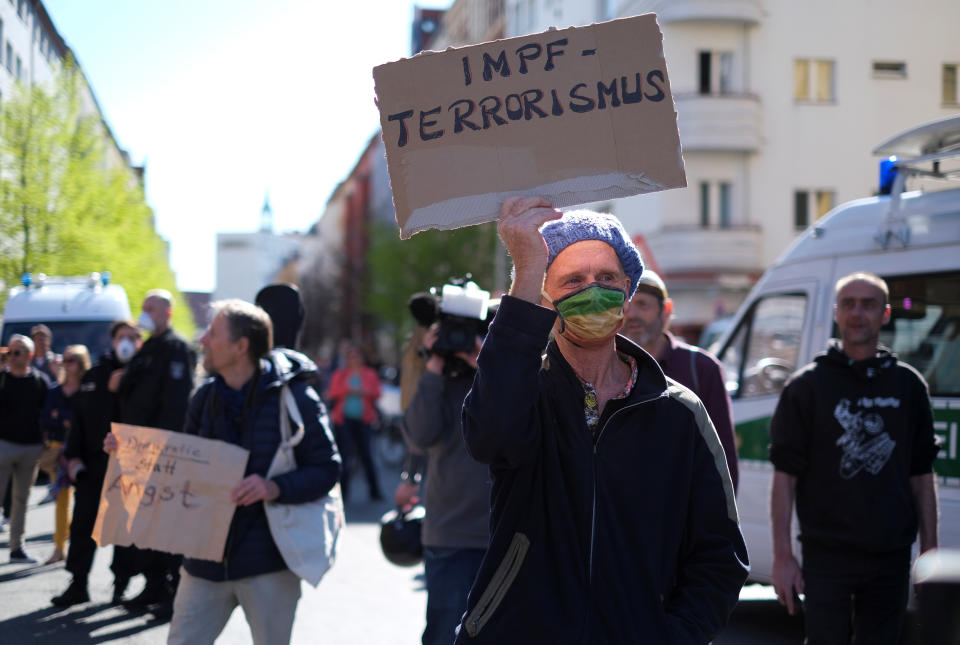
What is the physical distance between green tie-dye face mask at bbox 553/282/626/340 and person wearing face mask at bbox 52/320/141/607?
6505mm

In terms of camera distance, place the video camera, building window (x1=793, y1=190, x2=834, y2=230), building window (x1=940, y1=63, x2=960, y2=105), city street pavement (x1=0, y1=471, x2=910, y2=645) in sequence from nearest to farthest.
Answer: the video camera, city street pavement (x1=0, y1=471, x2=910, y2=645), building window (x1=793, y1=190, x2=834, y2=230), building window (x1=940, y1=63, x2=960, y2=105)

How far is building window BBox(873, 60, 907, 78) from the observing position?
108 feet

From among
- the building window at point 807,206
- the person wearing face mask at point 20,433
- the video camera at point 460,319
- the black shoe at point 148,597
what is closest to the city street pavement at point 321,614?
the black shoe at point 148,597

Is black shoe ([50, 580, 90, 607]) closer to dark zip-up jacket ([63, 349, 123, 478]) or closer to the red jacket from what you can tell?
dark zip-up jacket ([63, 349, 123, 478])

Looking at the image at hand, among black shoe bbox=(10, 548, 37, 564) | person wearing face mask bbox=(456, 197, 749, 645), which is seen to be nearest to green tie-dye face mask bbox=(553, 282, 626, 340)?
person wearing face mask bbox=(456, 197, 749, 645)

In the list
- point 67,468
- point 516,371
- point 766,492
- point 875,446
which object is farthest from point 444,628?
point 67,468

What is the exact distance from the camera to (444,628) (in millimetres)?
4629

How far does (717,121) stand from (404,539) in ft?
92.1

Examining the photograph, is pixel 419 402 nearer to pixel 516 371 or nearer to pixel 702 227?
pixel 516 371

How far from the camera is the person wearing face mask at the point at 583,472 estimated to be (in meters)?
2.48

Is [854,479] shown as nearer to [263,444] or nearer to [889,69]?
[263,444]

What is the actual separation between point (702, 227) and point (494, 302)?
27.3 meters

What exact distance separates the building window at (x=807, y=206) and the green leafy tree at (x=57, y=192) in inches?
740

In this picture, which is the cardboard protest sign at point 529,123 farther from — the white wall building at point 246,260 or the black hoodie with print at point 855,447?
the white wall building at point 246,260
